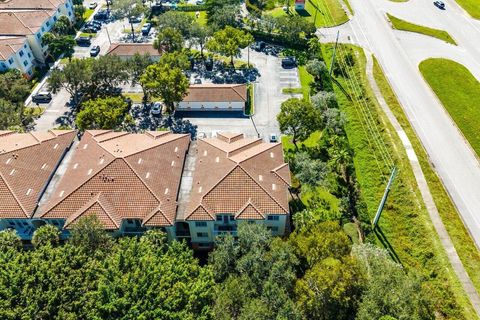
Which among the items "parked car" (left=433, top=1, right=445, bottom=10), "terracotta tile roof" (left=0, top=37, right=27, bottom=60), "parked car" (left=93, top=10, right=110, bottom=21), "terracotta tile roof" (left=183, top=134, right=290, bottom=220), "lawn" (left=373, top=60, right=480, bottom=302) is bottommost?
"parked car" (left=93, top=10, right=110, bottom=21)

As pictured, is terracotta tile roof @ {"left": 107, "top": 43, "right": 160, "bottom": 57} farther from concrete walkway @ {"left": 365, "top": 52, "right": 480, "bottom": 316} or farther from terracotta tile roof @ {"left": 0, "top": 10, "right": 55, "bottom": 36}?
concrete walkway @ {"left": 365, "top": 52, "right": 480, "bottom": 316}

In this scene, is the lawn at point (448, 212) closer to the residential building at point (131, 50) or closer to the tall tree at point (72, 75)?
the residential building at point (131, 50)

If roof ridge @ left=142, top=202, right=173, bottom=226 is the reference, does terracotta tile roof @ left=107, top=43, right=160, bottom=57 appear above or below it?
below

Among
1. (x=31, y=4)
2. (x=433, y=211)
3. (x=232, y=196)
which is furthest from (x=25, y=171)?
(x=31, y=4)

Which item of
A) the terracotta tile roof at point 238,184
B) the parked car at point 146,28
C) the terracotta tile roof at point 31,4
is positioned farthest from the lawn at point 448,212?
the terracotta tile roof at point 31,4

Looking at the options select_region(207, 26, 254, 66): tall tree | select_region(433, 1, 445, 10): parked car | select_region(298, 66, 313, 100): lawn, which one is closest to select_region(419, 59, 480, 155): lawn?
select_region(298, 66, 313, 100): lawn

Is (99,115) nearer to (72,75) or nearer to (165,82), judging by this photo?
(165,82)

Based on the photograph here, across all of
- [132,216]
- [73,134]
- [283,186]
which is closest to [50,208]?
[132,216]
